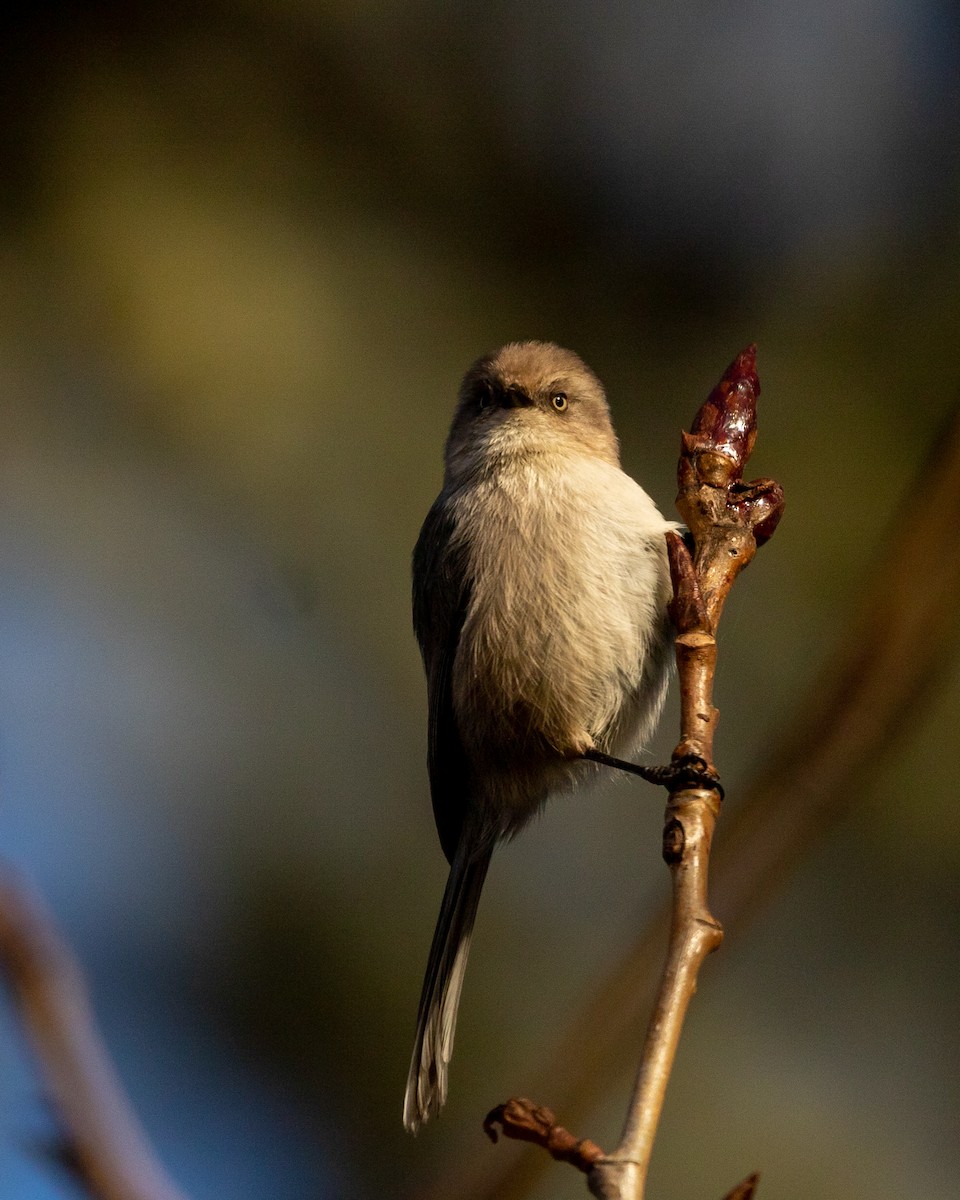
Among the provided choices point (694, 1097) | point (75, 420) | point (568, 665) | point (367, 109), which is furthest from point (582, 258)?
point (694, 1097)

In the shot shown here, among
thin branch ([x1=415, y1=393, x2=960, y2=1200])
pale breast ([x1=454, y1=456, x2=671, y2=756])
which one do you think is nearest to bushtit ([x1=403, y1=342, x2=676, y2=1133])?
pale breast ([x1=454, y1=456, x2=671, y2=756])

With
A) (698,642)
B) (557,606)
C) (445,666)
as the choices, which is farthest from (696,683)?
(445,666)

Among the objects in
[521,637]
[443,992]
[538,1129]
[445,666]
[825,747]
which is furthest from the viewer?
[445,666]

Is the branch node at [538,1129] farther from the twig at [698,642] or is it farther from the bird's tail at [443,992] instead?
the bird's tail at [443,992]

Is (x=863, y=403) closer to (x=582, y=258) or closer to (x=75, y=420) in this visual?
(x=582, y=258)

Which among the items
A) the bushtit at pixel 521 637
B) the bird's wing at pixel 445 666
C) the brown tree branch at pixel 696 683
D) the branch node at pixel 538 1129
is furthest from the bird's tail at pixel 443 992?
the branch node at pixel 538 1129

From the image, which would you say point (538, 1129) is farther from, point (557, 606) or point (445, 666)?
point (445, 666)

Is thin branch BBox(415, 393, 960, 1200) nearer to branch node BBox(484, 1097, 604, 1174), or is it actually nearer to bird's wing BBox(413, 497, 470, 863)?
bird's wing BBox(413, 497, 470, 863)
